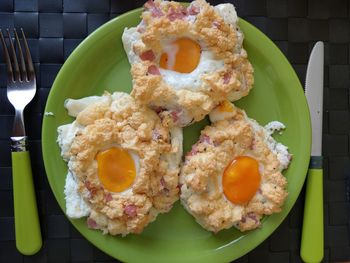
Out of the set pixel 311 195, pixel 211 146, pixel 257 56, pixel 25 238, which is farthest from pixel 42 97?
pixel 311 195

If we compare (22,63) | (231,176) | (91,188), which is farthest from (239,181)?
(22,63)

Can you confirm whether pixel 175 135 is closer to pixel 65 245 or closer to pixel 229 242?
pixel 229 242

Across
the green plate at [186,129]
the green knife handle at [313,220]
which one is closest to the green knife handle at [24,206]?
the green plate at [186,129]

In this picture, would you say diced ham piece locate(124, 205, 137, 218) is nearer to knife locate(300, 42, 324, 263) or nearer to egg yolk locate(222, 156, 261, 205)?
egg yolk locate(222, 156, 261, 205)

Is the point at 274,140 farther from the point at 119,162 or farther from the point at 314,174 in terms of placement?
the point at 119,162

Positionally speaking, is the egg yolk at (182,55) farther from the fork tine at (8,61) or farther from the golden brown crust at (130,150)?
the fork tine at (8,61)

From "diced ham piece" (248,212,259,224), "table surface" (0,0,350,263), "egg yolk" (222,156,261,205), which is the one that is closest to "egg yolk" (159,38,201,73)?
"table surface" (0,0,350,263)
